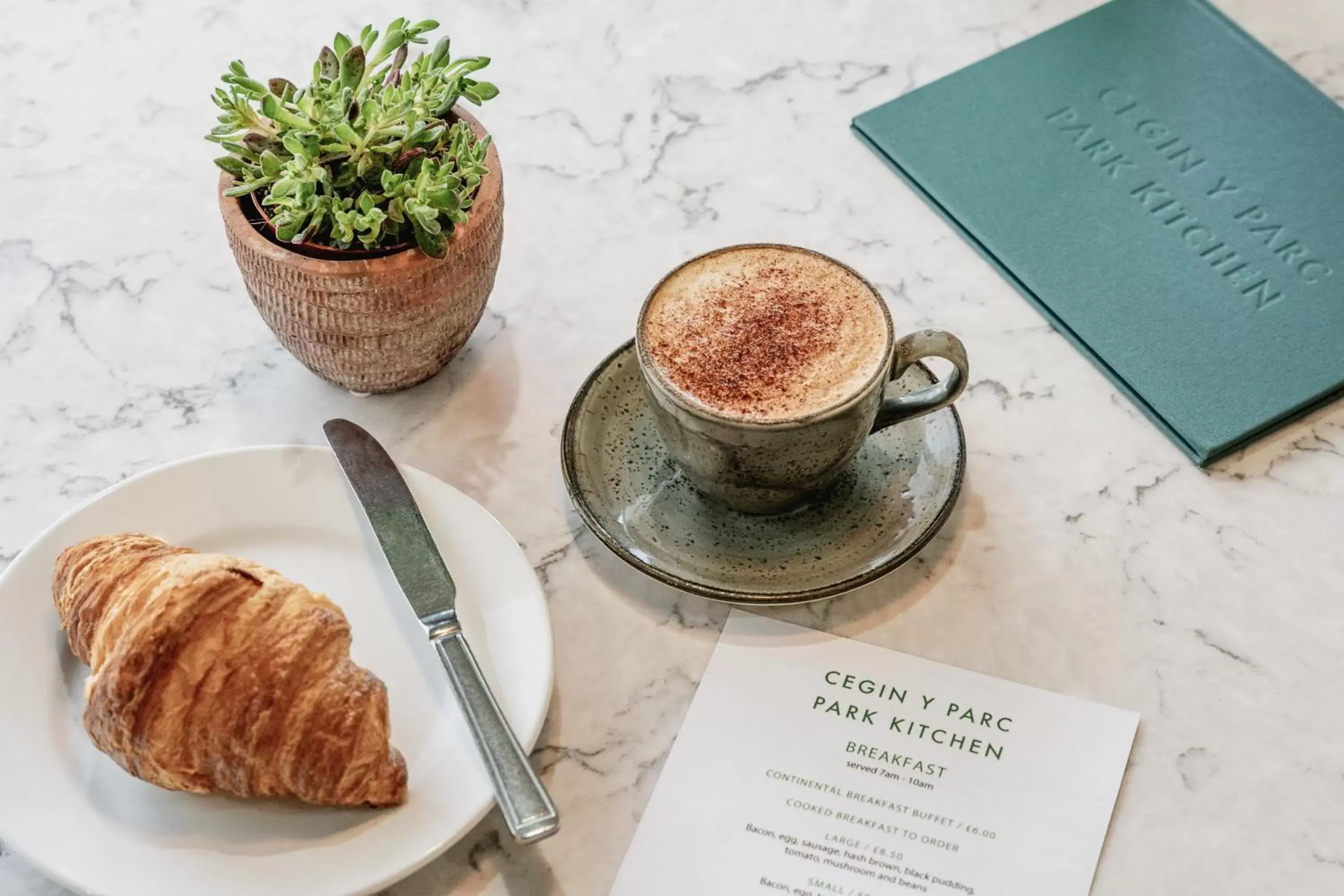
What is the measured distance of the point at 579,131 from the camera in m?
1.24

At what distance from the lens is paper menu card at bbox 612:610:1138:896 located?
2.55 ft

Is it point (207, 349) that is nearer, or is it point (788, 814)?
point (788, 814)

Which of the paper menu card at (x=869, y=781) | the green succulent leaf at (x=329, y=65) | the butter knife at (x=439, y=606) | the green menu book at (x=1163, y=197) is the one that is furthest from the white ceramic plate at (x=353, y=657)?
the green menu book at (x=1163, y=197)

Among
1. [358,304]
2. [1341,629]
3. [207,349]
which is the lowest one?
[1341,629]

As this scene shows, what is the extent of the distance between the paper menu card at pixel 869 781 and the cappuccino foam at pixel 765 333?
0.17 meters

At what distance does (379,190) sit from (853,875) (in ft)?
1.75

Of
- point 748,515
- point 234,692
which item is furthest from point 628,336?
point 234,692

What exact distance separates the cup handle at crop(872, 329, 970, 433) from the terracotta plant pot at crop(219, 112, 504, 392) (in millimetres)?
299

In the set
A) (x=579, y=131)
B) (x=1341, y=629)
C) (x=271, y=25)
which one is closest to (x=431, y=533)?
(x=579, y=131)

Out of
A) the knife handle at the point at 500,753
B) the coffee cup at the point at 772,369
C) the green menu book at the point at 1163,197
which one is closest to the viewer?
the knife handle at the point at 500,753

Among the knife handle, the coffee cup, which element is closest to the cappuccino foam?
the coffee cup

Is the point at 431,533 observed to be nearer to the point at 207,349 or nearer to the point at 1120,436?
the point at 207,349

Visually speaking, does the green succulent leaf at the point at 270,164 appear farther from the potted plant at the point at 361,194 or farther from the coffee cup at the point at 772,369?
the coffee cup at the point at 772,369

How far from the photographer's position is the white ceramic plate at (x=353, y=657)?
2.38 ft
